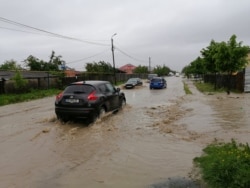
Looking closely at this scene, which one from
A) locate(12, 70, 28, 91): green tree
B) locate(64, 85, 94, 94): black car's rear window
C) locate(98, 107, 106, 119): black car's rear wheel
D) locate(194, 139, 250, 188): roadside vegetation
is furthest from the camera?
locate(12, 70, 28, 91): green tree

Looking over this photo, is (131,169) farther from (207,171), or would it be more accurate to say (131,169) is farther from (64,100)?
(64,100)

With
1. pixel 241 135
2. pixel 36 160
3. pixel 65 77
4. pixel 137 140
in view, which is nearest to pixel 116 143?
pixel 137 140

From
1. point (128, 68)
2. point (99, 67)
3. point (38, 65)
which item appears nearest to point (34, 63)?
point (38, 65)

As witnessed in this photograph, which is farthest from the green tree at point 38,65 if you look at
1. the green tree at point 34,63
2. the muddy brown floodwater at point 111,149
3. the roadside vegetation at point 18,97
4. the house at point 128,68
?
the house at point 128,68

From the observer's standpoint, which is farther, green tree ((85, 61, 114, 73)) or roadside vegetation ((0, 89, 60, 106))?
green tree ((85, 61, 114, 73))

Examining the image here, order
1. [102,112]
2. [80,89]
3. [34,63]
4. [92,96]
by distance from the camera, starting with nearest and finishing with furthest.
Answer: [92,96] < [80,89] < [102,112] < [34,63]

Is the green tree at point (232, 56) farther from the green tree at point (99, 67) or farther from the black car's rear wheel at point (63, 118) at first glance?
the green tree at point (99, 67)

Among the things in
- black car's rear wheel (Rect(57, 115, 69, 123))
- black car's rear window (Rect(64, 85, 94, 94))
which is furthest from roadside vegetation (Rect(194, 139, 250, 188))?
black car's rear wheel (Rect(57, 115, 69, 123))

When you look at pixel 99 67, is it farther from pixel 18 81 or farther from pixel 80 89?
pixel 80 89

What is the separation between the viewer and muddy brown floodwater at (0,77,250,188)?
603 cm

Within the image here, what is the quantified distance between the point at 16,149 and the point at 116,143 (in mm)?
2641

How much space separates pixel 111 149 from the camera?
8352mm

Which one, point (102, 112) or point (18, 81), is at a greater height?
point (18, 81)

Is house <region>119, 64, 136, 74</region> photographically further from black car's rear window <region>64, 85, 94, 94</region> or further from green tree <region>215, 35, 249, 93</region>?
black car's rear window <region>64, 85, 94, 94</region>
